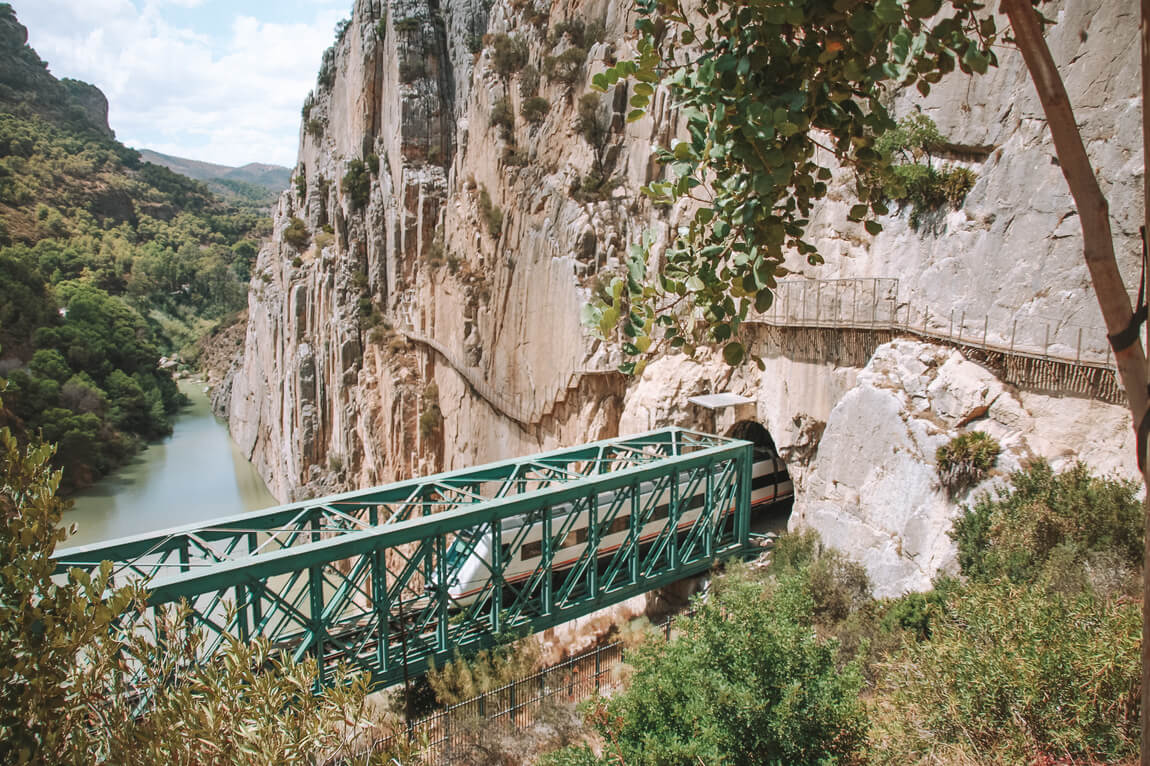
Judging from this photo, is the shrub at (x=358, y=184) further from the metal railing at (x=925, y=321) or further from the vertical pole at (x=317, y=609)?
the vertical pole at (x=317, y=609)

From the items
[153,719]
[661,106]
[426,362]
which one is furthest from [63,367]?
[153,719]

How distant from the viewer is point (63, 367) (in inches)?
1823

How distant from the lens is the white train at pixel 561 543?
1267 centimetres

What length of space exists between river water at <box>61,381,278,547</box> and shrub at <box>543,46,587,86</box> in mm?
30720

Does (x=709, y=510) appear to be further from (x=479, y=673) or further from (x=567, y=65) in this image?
(x=567, y=65)

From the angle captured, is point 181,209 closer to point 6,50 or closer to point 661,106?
point 6,50

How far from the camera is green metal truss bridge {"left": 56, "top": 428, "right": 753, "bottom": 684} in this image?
945 centimetres

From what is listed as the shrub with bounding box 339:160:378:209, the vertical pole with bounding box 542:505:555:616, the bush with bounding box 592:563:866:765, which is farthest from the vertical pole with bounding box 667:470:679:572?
the shrub with bounding box 339:160:378:209

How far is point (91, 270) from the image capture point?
6862 centimetres

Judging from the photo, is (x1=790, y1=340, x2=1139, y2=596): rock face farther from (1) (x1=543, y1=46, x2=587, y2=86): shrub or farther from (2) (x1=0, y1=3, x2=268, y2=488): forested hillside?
(2) (x1=0, y1=3, x2=268, y2=488): forested hillside

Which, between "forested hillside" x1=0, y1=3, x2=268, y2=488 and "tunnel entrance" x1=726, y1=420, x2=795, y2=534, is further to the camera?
"forested hillside" x1=0, y1=3, x2=268, y2=488

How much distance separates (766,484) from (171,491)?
1644 inches

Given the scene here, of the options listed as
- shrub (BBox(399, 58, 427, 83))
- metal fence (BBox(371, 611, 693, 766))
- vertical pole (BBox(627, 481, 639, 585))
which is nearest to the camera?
metal fence (BBox(371, 611, 693, 766))

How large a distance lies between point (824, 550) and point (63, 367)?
51197 mm
